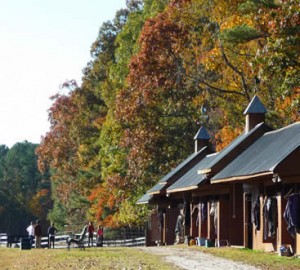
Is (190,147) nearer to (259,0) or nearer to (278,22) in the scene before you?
(259,0)

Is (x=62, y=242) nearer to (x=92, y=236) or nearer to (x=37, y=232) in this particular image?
(x=92, y=236)

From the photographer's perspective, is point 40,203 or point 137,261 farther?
point 40,203

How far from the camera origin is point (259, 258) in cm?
2547

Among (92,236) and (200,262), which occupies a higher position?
(92,236)

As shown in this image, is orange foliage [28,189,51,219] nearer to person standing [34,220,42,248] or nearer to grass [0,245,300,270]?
person standing [34,220,42,248]

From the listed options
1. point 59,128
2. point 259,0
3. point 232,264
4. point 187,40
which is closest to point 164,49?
point 187,40

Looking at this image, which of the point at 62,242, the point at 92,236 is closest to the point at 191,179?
Answer: the point at 92,236

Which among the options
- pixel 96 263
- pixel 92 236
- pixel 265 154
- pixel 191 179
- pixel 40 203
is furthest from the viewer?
pixel 40 203

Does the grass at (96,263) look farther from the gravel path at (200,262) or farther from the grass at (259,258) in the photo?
the grass at (259,258)

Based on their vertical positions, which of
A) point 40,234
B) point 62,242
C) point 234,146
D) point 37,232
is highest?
point 234,146

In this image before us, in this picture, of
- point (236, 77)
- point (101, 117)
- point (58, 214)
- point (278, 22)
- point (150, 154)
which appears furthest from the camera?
point (58, 214)

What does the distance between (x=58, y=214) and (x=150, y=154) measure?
4136 cm

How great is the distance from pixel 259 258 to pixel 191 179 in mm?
12022

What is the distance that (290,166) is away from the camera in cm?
2453
